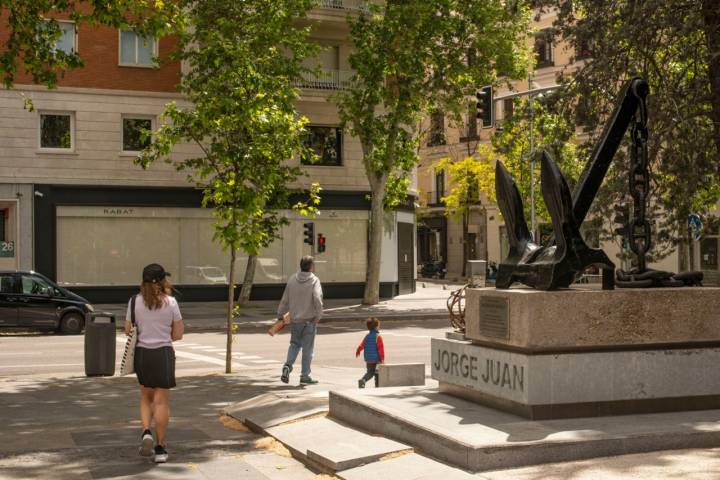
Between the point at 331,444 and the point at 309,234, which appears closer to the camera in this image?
the point at 331,444

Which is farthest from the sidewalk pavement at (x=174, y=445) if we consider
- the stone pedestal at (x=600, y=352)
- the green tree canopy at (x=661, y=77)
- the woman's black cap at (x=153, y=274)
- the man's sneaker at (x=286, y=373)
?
the green tree canopy at (x=661, y=77)

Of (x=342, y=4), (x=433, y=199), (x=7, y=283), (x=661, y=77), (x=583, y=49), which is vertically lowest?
(x=7, y=283)

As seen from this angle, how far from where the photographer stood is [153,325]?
925cm

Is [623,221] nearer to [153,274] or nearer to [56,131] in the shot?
[153,274]

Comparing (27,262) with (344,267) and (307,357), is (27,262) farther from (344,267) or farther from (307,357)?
(307,357)

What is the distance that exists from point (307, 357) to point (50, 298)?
12.3 metres

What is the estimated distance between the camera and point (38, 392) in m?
14.2

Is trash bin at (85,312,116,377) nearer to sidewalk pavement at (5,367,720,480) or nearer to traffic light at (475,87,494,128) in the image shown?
sidewalk pavement at (5,367,720,480)

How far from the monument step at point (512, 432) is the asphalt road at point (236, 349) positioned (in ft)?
26.3

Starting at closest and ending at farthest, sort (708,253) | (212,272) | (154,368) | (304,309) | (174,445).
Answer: (154,368), (174,445), (304,309), (212,272), (708,253)

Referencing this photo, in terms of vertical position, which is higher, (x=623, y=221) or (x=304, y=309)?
(x=623, y=221)

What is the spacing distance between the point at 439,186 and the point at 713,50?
54066 mm

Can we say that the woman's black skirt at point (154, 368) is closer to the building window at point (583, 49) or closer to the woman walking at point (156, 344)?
the woman walking at point (156, 344)

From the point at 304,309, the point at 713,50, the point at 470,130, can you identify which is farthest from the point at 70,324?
the point at 470,130
